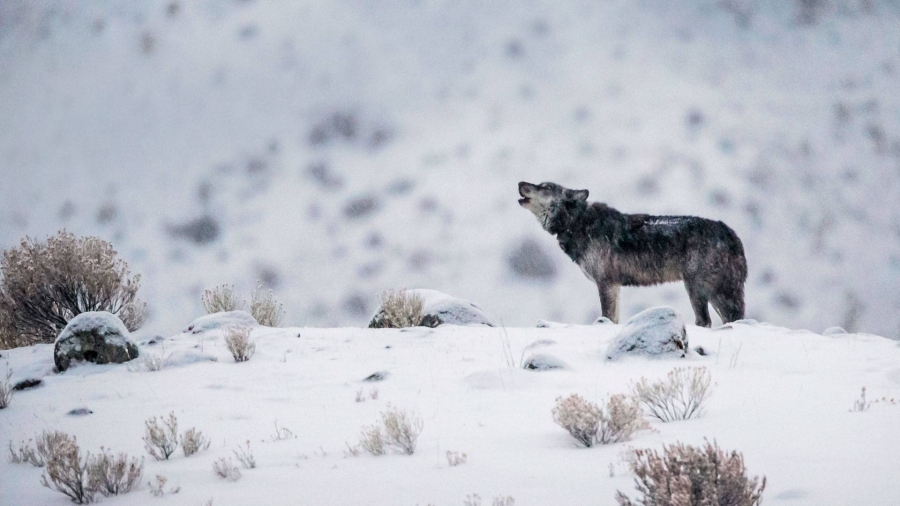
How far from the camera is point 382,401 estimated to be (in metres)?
5.55

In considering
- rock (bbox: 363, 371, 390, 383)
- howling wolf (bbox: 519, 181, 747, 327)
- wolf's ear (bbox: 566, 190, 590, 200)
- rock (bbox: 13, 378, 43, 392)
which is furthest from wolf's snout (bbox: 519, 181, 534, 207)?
rock (bbox: 13, 378, 43, 392)

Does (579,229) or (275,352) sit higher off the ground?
(579,229)

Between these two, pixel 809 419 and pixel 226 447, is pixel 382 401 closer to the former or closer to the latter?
pixel 226 447

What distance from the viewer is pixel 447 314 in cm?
1029

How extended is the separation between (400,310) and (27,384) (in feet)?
16.1

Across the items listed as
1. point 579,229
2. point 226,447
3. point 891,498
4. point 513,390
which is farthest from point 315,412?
point 579,229

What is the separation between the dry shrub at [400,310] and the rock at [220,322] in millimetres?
1916

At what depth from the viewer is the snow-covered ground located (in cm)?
332

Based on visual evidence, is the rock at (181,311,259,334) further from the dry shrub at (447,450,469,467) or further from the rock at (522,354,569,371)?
the dry shrub at (447,450,469,467)

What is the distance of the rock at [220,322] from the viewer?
9516 millimetres

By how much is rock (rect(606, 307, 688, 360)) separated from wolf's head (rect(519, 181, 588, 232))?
13.6ft

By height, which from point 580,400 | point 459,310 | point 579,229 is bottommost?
point 580,400

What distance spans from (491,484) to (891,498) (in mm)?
1713

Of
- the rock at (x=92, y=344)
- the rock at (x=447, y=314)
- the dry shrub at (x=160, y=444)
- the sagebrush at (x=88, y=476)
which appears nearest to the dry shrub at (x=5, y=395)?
the rock at (x=92, y=344)
